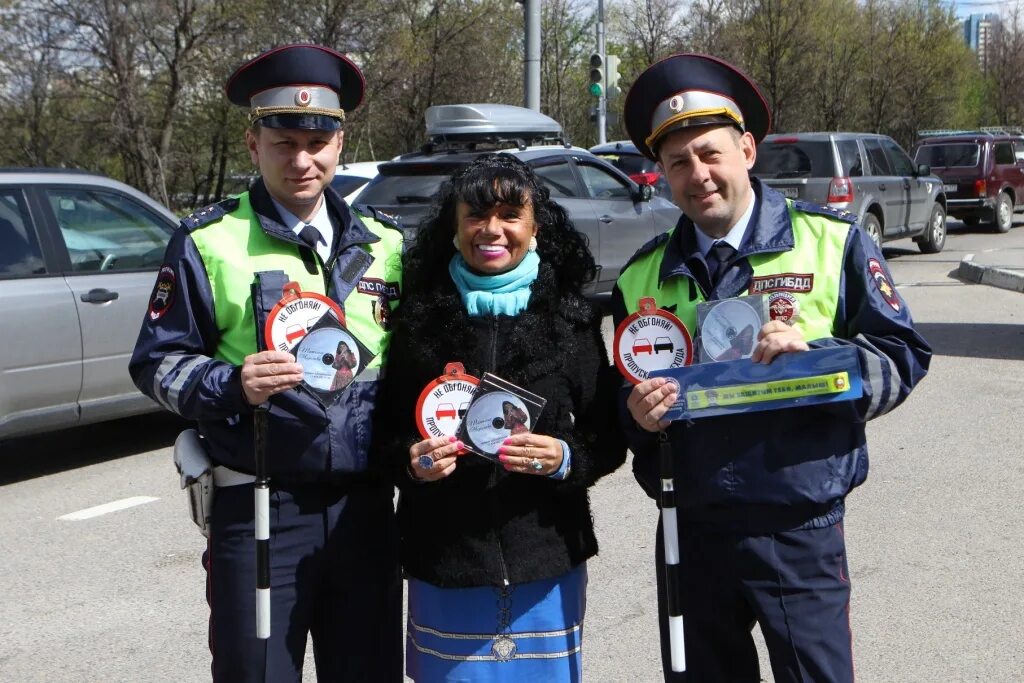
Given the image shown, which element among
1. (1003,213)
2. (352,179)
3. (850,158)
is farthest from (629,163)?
(1003,213)

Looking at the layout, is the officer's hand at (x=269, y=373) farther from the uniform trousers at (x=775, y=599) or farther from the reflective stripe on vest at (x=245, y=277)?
the uniform trousers at (x=775, y=599)

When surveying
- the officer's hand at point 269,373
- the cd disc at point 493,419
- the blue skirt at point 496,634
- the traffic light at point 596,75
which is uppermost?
the traffic light at point 596,75

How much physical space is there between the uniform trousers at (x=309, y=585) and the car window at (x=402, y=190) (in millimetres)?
7685

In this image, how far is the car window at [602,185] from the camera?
1205 centimetres

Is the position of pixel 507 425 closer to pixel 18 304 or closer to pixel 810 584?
pixel 810 584

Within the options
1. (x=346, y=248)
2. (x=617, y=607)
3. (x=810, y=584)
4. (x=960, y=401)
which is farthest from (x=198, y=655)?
(x=960, y=401)

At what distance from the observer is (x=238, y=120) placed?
23969mm

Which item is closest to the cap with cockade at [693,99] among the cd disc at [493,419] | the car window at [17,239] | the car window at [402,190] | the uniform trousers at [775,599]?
the cd disc at [493,419]

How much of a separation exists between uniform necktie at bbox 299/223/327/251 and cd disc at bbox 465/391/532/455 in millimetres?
562

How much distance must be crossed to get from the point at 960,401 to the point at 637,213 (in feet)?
15.3

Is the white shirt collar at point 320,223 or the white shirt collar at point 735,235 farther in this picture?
the white shirt collar at point 320,223

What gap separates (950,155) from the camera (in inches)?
885

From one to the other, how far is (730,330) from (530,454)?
1.74 feet

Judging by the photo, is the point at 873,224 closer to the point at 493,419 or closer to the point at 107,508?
the point at 107,508
